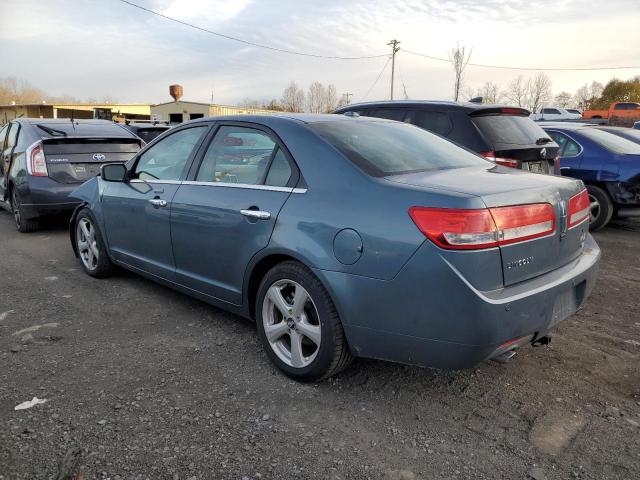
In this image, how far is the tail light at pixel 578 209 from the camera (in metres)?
2.86

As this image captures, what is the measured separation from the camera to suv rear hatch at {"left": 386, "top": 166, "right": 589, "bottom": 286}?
2.44m

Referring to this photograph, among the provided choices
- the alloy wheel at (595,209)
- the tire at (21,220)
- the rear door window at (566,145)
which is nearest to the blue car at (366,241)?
the tire at (21,220)

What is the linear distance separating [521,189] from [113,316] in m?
3.15

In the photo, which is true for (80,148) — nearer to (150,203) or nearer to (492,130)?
(150,203)

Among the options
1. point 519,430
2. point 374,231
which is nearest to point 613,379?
point 519,430

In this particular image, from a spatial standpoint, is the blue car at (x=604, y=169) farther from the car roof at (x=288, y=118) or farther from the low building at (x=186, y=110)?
the low building at (x=186, y=110)

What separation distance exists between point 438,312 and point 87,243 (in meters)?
3.97

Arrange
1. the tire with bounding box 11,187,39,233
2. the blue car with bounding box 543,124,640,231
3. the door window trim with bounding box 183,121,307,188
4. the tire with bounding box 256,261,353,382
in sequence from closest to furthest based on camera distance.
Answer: the tire with bounding box 256,261,353,382 < the door window trim with bounding box 183,121,307,188 < the tire with bounding box 11,187,39,233 < the blue car with bounding box 543,124,640,231

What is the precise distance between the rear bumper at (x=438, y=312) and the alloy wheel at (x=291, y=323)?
0.27m

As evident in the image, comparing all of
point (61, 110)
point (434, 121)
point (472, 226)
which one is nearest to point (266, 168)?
point (472, 226)

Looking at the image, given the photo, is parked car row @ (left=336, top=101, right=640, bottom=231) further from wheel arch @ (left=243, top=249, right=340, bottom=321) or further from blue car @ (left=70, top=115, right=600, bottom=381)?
wheel arch @ (left=243, top=249, right=340, bottom=321)

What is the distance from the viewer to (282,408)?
2.75 meters

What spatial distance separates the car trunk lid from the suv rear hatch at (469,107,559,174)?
4.83 metres

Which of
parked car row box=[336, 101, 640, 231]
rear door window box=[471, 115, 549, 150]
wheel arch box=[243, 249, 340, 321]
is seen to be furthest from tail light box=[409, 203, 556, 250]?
rear door window box=[471, 115, 549, 150]
